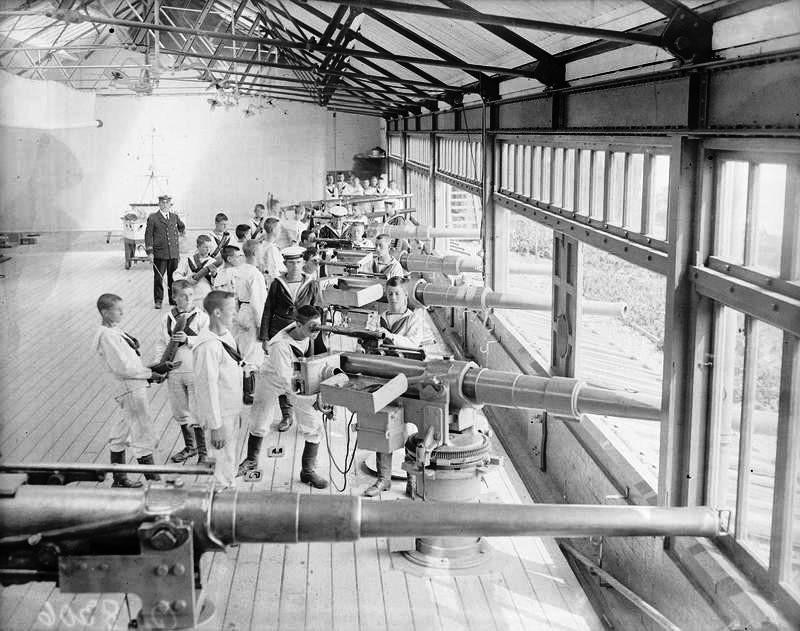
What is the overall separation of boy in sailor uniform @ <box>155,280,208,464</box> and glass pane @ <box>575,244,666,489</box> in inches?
123

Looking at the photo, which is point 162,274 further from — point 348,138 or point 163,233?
point 348,138

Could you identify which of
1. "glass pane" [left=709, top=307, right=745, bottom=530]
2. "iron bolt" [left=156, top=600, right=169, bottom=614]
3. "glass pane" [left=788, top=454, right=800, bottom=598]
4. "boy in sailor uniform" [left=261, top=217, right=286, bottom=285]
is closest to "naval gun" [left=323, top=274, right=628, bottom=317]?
"glass pane" [left=709, top=307, right=745, bottom=530]

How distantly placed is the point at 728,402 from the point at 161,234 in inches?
449

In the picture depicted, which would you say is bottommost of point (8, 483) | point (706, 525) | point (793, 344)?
point (706, 525)

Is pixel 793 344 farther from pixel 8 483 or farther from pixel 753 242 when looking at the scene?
pixel 8 483

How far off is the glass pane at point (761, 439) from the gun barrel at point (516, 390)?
0.62m

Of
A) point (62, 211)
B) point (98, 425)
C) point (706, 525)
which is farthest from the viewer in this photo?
point (62, 211)

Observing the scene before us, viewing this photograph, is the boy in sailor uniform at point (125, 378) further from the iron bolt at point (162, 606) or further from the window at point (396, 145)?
the window at point (396, 145)

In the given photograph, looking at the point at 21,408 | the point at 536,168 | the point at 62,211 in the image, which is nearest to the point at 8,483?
the point at 536,168

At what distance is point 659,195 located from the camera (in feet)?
16.6

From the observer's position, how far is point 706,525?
3.32 meters

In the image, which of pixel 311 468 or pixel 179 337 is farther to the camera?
pixel 311 468

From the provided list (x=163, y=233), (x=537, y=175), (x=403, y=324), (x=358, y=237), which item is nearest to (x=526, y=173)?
(x=537, y=175)

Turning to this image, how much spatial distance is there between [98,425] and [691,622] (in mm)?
6234
